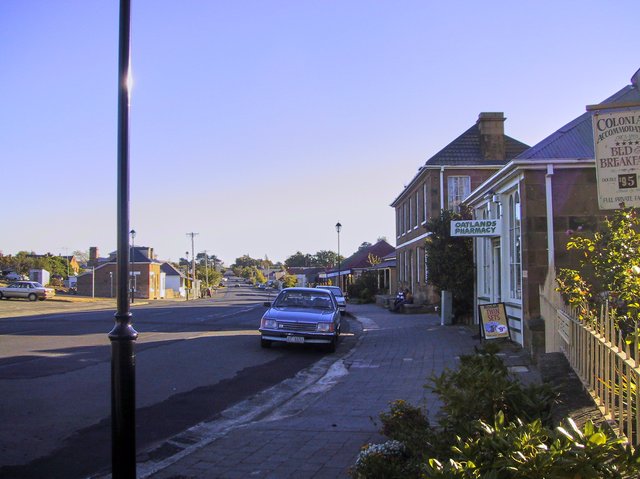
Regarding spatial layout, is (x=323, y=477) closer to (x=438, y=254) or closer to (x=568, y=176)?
(x=568, y=176)

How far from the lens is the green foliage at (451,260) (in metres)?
18.7

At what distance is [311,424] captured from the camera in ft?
22.8

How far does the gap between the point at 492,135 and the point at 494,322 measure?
51.7ft

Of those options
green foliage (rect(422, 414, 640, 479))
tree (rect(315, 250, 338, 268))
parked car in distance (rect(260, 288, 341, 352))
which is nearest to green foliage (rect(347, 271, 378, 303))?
parked car in distance (rect(260, 288, 341, 352))

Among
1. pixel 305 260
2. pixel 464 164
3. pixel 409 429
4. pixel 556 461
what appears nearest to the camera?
pixel 556 461

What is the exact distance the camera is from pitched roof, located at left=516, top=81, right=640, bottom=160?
12125mm

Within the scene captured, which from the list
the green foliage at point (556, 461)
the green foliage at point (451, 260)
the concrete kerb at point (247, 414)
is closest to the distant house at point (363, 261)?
the green foliage at point (451, 260)

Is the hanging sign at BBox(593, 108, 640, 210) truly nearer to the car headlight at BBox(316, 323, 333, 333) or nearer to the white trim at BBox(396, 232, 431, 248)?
the car headlight at BBox(316, 323, 333, 333)

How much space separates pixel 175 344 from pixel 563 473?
13737 mm

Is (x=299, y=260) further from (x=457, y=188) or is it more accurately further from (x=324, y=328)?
(x=324, y=328)

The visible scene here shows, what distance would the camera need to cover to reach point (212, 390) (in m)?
9.47

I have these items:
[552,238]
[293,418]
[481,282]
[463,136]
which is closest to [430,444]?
[293,418]

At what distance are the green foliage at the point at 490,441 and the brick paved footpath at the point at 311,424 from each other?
582mm

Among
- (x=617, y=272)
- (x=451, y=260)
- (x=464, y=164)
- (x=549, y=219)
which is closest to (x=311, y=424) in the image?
(x=617, y=272)
